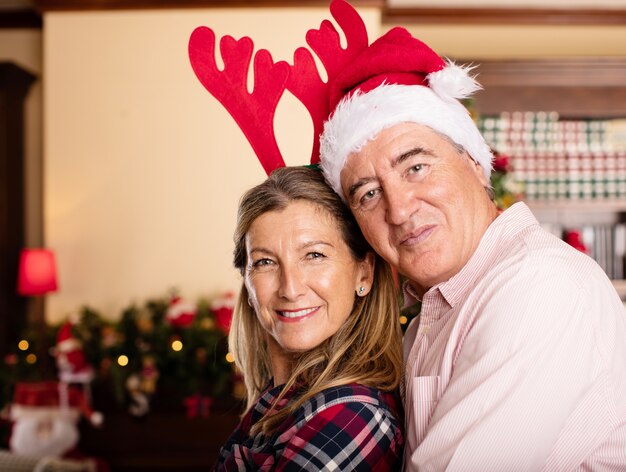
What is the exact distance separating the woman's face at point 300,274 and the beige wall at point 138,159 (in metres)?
2.88

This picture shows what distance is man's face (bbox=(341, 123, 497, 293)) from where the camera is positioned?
1193mm

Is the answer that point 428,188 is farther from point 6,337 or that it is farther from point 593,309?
point 6,337

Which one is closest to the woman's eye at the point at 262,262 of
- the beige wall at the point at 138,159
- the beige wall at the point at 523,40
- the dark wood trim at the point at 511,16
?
the beige wall at the point at 138,159

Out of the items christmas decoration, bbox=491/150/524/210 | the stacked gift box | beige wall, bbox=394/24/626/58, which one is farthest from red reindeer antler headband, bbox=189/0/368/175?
beige wall, bbox=394/24/626/58

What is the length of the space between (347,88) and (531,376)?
2.49 ft

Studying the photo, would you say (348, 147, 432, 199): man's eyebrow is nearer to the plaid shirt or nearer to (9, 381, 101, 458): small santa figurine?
the plaid shirt

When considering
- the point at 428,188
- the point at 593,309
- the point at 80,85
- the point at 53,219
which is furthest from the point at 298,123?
the point at 593,309

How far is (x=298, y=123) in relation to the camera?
13.3 feet

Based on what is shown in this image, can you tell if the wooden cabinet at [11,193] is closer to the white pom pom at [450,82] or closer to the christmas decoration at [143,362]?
the christmas decoration at [143,362]

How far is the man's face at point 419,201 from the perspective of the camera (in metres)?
1.19

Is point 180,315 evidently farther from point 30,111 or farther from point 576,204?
point 576,204

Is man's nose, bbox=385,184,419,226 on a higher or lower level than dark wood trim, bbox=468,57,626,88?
lower

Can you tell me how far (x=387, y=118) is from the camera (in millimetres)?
1237

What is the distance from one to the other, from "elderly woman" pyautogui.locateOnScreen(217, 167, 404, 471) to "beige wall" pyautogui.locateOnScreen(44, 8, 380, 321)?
2820 mm
